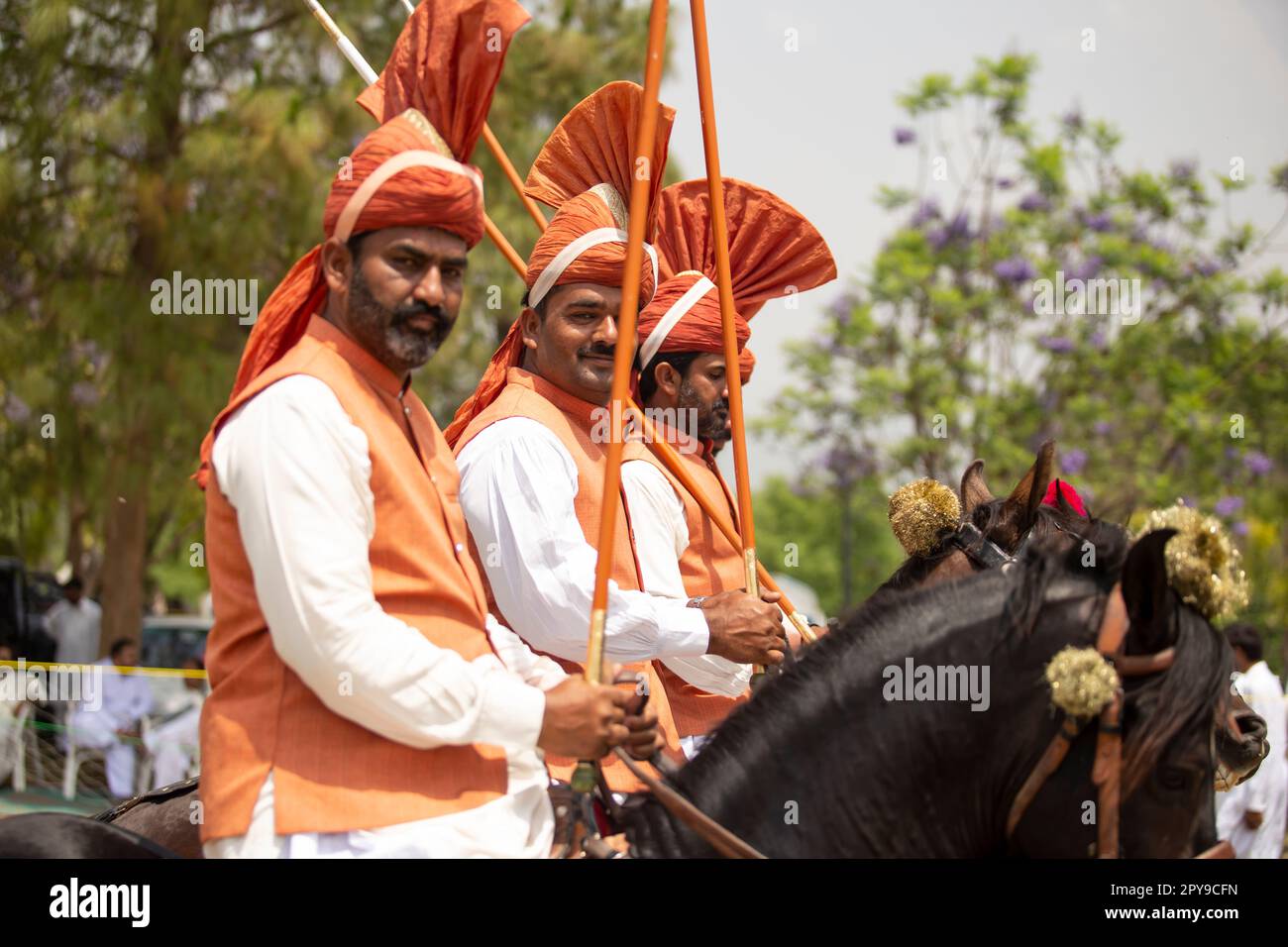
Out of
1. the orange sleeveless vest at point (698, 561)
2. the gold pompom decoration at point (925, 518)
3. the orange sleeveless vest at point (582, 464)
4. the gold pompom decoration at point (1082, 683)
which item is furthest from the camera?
the orange sleeveless vest at point (698, 561)

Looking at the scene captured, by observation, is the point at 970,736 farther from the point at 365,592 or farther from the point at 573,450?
the point at 573,450

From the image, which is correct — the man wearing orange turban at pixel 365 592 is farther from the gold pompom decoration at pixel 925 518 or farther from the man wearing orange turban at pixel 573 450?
the gold pompom decoration at pixel 925 518

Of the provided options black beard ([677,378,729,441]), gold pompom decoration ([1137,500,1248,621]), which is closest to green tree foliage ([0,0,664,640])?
black beard ([677,378,729,441])

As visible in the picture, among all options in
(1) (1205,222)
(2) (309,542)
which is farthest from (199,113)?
(2) (309,542)

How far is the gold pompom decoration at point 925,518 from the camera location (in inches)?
159

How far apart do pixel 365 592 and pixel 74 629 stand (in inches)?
514

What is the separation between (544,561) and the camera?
337 cm

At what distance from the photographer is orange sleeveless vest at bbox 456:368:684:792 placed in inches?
144

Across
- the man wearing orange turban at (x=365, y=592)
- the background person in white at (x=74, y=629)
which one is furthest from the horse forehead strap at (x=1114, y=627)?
the background person in white at (x=74, y=629)

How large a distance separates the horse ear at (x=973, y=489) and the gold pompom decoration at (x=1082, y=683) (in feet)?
6.00

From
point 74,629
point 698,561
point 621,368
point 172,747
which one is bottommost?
point 172,747

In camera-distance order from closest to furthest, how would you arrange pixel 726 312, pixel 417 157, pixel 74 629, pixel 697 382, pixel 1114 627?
1. pixel 1114 627
2. pixel 417 157
3. pixel 726 312
4. pixel 697 382
5. pixel 74 629

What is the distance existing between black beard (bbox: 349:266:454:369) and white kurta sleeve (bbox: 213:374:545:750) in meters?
0.21

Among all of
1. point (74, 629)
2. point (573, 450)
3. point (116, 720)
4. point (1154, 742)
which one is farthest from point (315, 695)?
point (74, 629)
